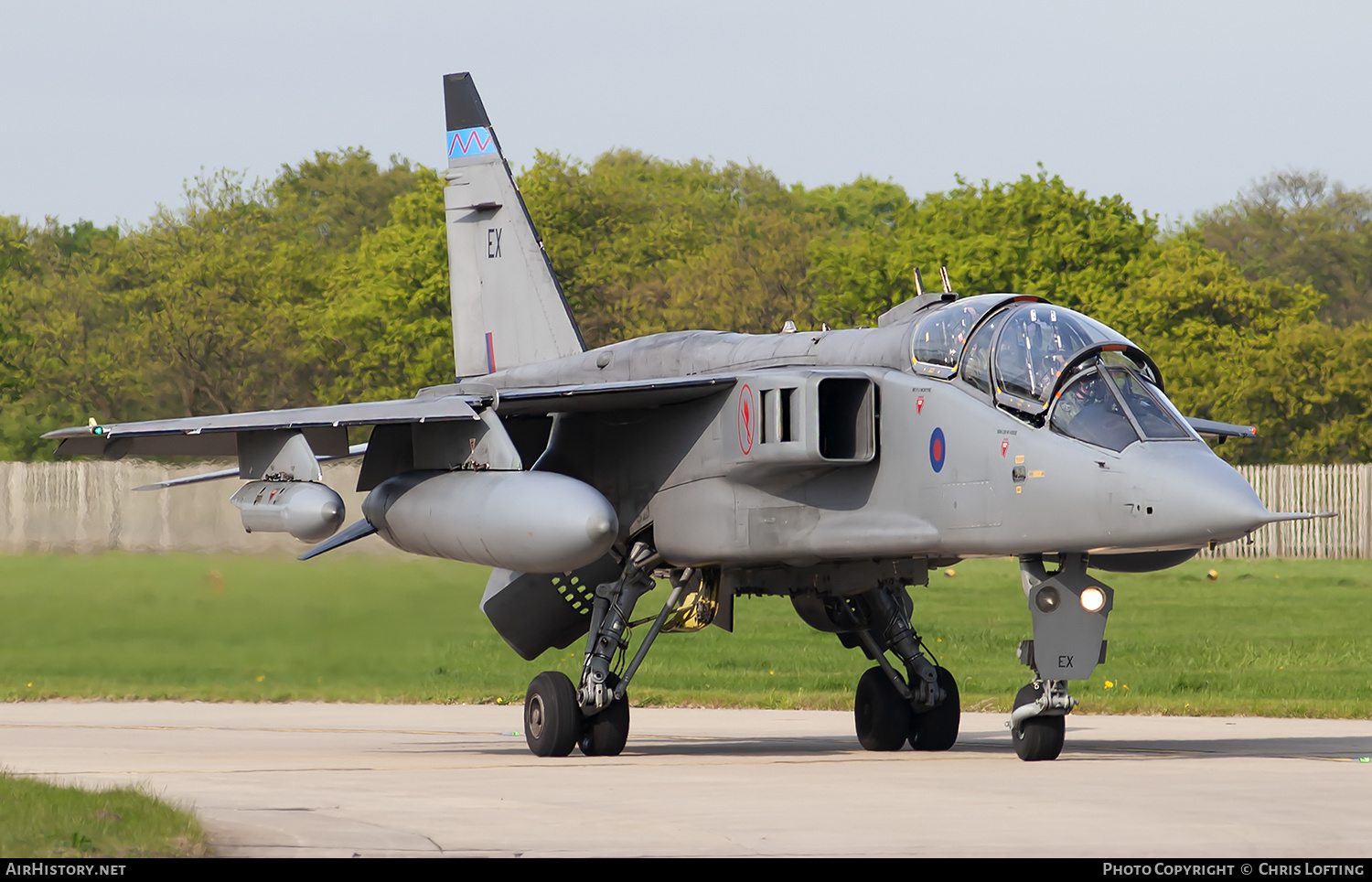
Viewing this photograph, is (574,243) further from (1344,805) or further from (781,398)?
(1344,805)

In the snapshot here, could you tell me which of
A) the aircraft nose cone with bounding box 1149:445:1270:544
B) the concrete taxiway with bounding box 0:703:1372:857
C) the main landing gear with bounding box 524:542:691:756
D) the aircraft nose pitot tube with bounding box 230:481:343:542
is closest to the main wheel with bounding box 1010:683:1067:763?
the concrete taxiway with bounding box 0:703:1372:857

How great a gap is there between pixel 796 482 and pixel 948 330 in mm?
1872

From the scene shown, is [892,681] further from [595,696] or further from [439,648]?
[439,648]

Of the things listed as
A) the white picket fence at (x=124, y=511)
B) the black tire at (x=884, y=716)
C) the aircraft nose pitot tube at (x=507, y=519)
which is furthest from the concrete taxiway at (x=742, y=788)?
the white picket fence at (x=124, y=511)

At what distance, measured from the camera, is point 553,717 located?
50.9 feet

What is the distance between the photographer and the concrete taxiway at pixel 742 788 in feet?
30.6

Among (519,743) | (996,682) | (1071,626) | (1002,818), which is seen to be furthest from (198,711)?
(1002,818)

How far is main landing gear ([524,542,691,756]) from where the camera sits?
15.5 metres

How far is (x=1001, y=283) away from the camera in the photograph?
2254 inches

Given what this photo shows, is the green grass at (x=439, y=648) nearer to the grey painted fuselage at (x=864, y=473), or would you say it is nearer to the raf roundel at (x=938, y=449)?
the grey painted fuselage at (x=864, y=473)

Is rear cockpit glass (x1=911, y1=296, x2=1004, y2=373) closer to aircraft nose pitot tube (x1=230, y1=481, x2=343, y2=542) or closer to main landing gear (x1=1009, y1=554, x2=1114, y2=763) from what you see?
main landing gear (x1=1009, y1=554, x2=1114, y2=763)

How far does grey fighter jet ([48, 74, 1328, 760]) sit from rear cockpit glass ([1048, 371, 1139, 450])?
0.6 inches

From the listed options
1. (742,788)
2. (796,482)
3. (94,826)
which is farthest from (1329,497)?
(94,826)

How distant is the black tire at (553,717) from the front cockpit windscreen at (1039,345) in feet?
15.7
